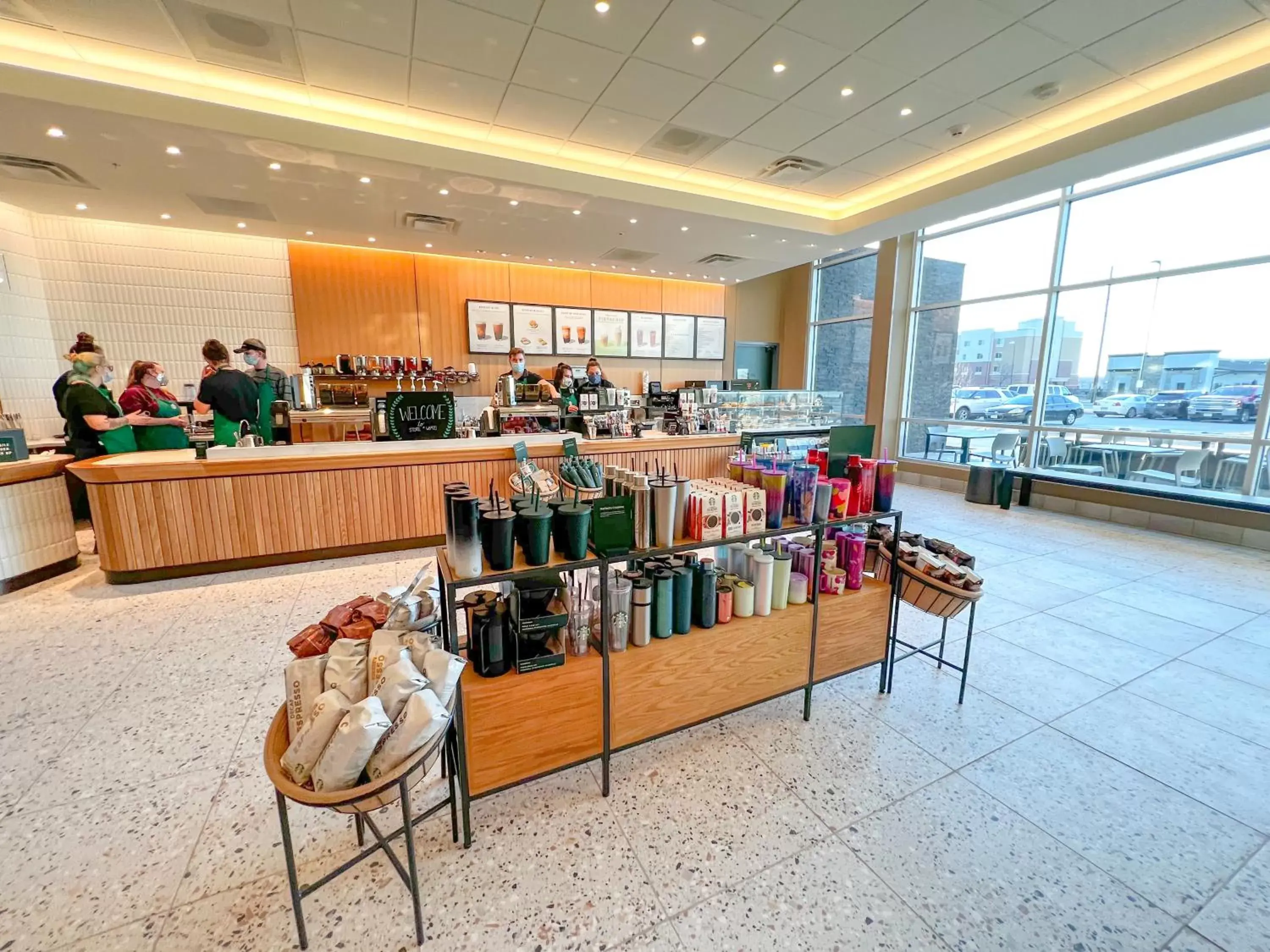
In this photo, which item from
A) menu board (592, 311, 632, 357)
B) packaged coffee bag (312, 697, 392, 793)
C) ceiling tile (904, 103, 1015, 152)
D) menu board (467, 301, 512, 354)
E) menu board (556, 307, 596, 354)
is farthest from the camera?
menu board (592, 311, 632, 357)

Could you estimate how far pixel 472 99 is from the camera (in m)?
4.27

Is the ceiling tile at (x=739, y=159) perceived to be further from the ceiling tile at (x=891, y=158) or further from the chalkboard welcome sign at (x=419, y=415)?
the chalkboard welcome sign at (x=419, y=415)

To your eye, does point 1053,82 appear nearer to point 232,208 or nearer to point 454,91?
point 454,91

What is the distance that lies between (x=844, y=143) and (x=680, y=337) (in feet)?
17.0

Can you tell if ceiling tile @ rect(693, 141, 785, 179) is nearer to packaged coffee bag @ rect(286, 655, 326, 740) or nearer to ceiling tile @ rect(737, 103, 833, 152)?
ceiling tile @ rect(737, 103, 833, 152)

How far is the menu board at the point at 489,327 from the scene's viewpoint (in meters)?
8.19

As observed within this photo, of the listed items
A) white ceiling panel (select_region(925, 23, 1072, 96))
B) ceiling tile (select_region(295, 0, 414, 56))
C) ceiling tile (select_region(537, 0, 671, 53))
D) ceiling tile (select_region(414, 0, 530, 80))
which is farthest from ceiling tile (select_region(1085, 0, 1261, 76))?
ceiling tile (select_region(295, 0, 414, 56))

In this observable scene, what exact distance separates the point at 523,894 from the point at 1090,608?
4209 millimetres

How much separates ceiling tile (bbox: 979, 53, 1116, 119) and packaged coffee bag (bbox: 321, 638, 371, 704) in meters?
5.86

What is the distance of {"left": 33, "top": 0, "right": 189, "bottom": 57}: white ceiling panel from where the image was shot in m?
3.13

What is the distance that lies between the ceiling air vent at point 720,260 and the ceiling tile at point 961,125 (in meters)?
3.03

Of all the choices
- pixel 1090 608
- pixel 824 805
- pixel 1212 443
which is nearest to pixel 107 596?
pixel 824 805

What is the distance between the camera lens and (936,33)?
3.48 meters

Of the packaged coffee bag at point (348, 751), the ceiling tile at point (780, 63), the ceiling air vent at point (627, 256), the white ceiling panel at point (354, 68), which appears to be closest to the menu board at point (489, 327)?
the ceiling air vent at point (627, 256)
